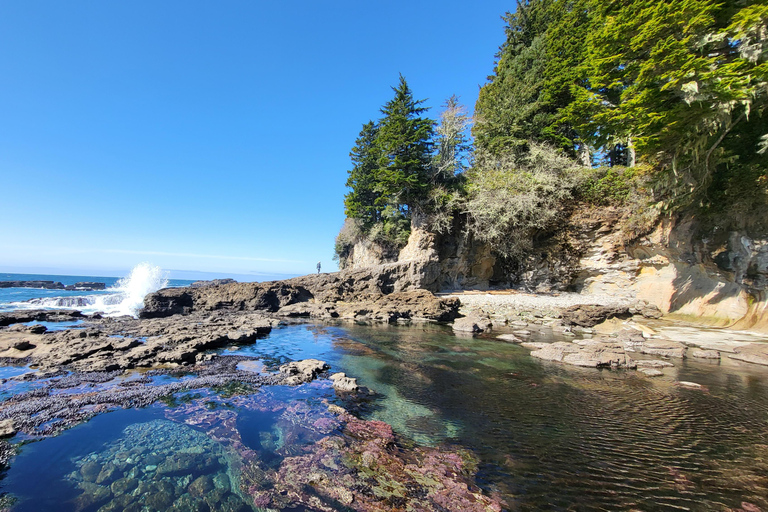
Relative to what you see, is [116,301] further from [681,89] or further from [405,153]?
[681,89]

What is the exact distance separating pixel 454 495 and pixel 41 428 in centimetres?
699

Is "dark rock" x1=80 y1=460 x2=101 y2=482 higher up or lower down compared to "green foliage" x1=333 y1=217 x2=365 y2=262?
lower down

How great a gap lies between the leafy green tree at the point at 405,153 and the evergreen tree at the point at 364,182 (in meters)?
4.34

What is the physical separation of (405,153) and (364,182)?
7.96 metres

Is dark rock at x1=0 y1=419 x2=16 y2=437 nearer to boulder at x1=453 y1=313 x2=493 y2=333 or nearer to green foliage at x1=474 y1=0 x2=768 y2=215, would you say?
boulder at x1=453 y1=313 x2=493 y2=333

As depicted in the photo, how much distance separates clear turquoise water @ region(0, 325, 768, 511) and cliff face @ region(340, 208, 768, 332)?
7.76 meters

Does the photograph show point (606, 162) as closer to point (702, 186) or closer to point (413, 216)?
point (702, 186)

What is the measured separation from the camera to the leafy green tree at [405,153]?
82.8 feet

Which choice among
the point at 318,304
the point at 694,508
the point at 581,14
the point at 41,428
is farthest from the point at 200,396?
the point at 581,14

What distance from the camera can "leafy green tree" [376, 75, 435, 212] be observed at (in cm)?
2525

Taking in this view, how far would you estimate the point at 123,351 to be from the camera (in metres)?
10.2

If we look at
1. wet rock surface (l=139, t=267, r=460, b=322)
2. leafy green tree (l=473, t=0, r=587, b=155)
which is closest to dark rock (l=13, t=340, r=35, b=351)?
wet rock surface (l=139, t=267, r=460, b=322)

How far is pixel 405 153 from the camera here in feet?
84.6

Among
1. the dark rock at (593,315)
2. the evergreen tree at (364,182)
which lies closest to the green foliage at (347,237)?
the evergreen tree at (364,182)
